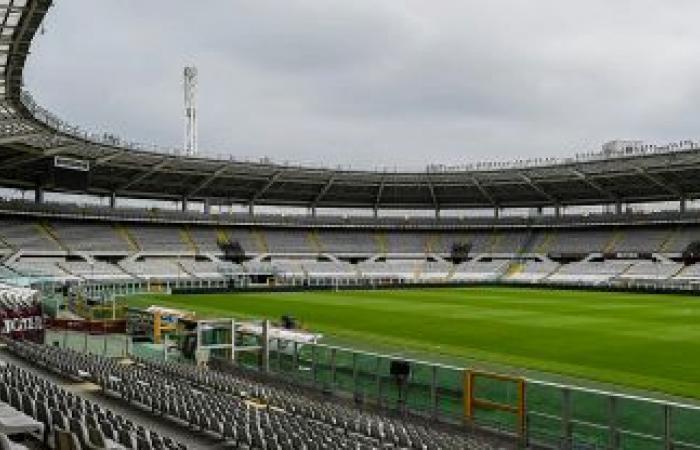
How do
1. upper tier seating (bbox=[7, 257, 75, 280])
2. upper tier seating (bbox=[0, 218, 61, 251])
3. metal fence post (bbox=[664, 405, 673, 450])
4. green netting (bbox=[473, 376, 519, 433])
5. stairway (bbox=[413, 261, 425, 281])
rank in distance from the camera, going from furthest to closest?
1. stairway (bbox=[413, 261, 425, 281])
2. upper tier seating (bbox=[0, 218, 61, 251])
3. upper tier seating (bbox=[7, 257, 75, 280])
4. green netting (bbox=[473, 376, 519, 433])
5. metal fence post (bbox=[664, 405, 673, 450])

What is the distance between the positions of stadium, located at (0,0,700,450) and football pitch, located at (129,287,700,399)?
0.23 m

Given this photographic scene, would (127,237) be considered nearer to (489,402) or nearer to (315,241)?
(315,241)

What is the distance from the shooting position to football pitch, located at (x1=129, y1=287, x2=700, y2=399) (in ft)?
85.5

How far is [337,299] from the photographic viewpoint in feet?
185

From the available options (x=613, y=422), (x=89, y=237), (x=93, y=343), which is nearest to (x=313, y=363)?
(x=613, y=422)

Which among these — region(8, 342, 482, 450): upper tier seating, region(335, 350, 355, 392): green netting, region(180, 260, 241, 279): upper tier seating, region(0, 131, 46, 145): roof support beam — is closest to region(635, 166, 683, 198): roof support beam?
region(180, 260, 241, 279): upper tier seating

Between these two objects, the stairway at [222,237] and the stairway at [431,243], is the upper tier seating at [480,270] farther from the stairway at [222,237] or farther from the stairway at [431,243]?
the stairway at [222,237]

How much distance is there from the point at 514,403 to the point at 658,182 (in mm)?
65376

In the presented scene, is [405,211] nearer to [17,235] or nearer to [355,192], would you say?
[355,192]

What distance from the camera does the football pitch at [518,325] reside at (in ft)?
85.5

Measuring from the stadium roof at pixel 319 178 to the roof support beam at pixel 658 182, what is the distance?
13 cm

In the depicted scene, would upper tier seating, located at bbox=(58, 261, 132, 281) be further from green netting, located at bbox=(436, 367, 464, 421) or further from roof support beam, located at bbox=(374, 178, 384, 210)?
green netting, located at bbox=(436, 367, 464, 421)

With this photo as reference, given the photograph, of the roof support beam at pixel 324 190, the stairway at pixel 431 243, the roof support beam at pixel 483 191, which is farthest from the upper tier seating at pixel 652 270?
the roof support beam at pixel 324 190

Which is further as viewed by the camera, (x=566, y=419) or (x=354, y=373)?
(x=354, y=373)
